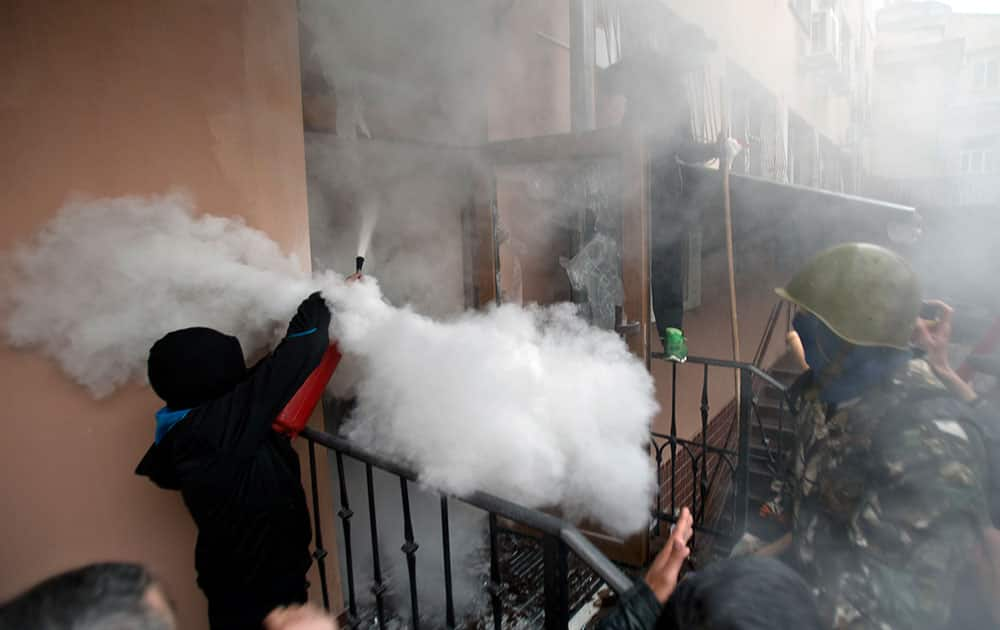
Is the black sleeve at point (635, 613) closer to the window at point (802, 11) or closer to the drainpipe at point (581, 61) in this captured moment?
the drainpipe at point (581, 61)

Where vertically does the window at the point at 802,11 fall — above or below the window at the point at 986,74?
above

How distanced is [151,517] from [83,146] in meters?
1.65

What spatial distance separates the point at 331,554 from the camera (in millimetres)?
3170

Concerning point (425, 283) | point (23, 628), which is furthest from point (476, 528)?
point (23, 628)

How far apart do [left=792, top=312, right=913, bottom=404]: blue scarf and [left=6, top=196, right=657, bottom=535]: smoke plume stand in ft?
2.38

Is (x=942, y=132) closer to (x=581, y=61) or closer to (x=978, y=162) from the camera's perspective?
(x=978, y=162)

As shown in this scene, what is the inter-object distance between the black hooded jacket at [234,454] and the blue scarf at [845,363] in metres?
1.94

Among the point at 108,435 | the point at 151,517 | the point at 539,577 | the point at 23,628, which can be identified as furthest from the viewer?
the point at 539,577

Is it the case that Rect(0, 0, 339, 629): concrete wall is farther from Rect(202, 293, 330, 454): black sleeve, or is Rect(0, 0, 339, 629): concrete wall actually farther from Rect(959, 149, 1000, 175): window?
Rect(959, 149, 1000, 175): window

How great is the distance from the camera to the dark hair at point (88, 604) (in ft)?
3.09

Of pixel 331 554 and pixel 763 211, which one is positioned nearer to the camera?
pixel 331 554

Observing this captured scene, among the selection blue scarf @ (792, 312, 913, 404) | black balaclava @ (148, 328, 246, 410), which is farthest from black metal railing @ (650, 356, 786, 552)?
black balaclava @ (148, 328, 246, 410)

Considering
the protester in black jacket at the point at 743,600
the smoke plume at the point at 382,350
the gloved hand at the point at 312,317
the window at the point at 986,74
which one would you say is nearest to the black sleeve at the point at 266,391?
the gloved hand at the point at 312,317

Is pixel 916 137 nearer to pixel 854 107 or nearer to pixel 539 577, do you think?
pixel 854 107
